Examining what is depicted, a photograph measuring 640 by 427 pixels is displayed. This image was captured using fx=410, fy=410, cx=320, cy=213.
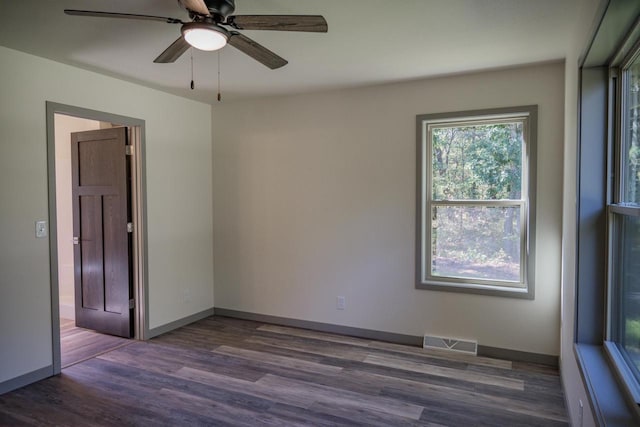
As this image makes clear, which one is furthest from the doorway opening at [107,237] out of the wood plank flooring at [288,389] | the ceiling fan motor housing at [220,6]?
the ceiling fan motor housing at [220,6]

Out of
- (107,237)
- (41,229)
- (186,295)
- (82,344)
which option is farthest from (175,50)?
(82,344)

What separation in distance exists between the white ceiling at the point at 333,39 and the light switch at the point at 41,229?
129cm

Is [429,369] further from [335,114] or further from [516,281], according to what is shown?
→ [335,114]

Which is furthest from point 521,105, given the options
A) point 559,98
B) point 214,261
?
point 214,261

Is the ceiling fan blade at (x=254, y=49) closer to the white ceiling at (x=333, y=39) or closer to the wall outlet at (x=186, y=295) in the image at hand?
the white ceiling at (x=333, y=39)

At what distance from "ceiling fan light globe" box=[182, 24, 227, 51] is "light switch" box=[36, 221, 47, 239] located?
2105 millimetres

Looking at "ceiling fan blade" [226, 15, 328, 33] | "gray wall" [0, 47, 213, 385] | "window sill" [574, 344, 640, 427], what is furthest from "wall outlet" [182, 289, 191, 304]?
"window sill" [574, 344, 640, 427]

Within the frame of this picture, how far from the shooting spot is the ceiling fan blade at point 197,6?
1.79 meters

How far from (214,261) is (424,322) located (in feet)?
8.28

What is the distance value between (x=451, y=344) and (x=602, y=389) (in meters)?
2.07

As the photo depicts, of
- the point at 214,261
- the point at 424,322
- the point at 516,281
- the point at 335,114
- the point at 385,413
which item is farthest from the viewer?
the point at 214,261

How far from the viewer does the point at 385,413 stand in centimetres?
269

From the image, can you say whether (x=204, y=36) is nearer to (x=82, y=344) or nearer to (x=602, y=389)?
(x=602, y=389)

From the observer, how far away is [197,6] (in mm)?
1825
